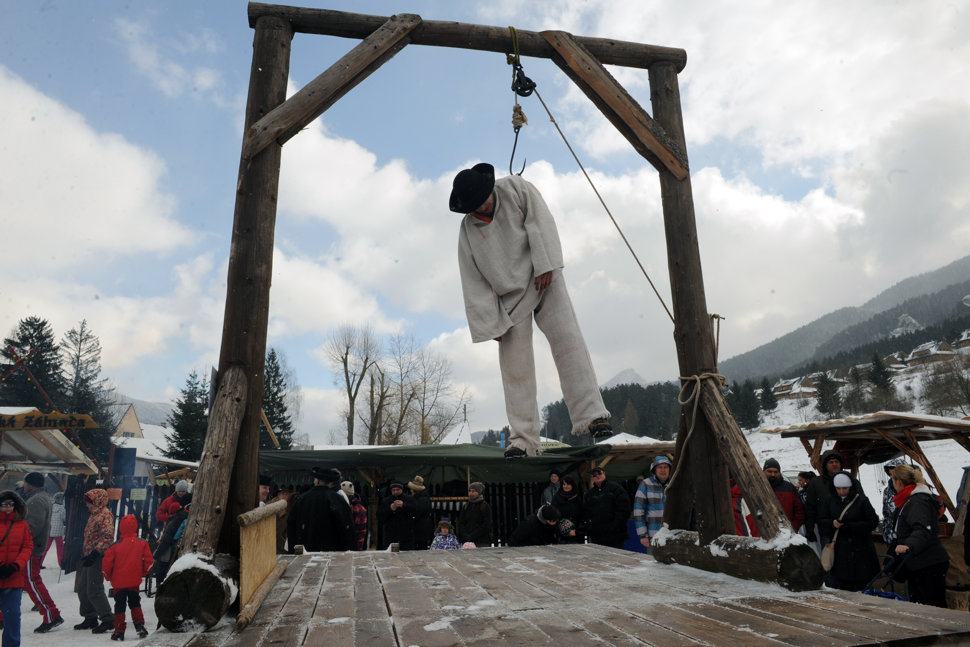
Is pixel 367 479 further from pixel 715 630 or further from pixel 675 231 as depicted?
pixel 715 630

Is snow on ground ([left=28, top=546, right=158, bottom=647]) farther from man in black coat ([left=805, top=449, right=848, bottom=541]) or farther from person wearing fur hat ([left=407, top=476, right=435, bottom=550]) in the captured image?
man in black coat ([left=805, top=449, right=848, bottom=541])

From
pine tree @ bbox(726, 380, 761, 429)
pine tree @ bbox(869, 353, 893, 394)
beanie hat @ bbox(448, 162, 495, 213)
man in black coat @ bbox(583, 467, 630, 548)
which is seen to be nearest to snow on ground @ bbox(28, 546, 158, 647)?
beanie hat @ bbox(448, 162, 495, 213)

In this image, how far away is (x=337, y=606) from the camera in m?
2.71

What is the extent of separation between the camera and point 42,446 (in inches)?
570

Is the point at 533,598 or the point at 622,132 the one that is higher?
the point at 622,132

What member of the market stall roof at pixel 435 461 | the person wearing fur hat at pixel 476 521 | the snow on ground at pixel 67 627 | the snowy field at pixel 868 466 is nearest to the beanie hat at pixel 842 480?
the person wearing fur hat at pixel 476 521

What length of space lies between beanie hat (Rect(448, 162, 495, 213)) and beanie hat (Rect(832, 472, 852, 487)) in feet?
14.8

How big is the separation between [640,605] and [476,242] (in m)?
2.52

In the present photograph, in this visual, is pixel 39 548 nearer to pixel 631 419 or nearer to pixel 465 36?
pixel 465 36

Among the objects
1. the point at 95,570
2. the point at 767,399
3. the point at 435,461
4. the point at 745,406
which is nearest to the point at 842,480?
the point at 435,461

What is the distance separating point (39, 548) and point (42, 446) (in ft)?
26.8

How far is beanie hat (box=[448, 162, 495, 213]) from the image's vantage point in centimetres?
407

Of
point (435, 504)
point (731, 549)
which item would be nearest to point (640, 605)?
point (731, 549)

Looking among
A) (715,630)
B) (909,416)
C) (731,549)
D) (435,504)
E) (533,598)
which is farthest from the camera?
(435,504)
